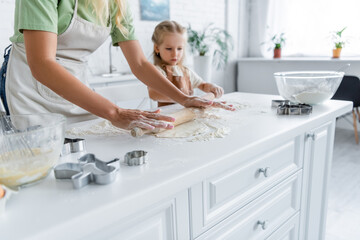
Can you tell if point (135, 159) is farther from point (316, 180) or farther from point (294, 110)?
point (316, 180)

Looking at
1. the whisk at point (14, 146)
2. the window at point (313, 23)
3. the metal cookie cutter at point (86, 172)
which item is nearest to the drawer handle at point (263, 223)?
the metal cookie cutter at point (86, 172)

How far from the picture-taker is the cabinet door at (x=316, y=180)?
1.05 m

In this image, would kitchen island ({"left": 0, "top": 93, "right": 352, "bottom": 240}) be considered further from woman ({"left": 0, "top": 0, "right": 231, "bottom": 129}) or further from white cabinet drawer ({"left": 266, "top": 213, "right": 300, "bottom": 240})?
woman ({"left": 0, "top": 0, "right": 231, "bottom": 129})

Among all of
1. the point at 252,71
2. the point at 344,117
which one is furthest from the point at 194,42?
the point at 344,117

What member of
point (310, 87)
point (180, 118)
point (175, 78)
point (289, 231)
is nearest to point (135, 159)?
point (180, 118)

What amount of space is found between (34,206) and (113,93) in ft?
3.17

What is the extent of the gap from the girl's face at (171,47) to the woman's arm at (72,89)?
1.06 metres

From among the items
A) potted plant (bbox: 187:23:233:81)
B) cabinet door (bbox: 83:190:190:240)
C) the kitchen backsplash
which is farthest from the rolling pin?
potted plant (bbox: 187:23:233:81)

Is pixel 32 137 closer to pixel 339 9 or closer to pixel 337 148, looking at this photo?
pixel 337 148

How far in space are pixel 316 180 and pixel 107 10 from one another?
0.94 metres

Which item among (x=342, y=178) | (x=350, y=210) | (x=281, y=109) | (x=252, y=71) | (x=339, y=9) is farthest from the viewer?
(x=252, y=71)

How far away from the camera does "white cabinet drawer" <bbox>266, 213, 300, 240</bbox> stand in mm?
936

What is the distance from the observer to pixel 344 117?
344 cm

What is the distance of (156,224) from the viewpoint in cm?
57
